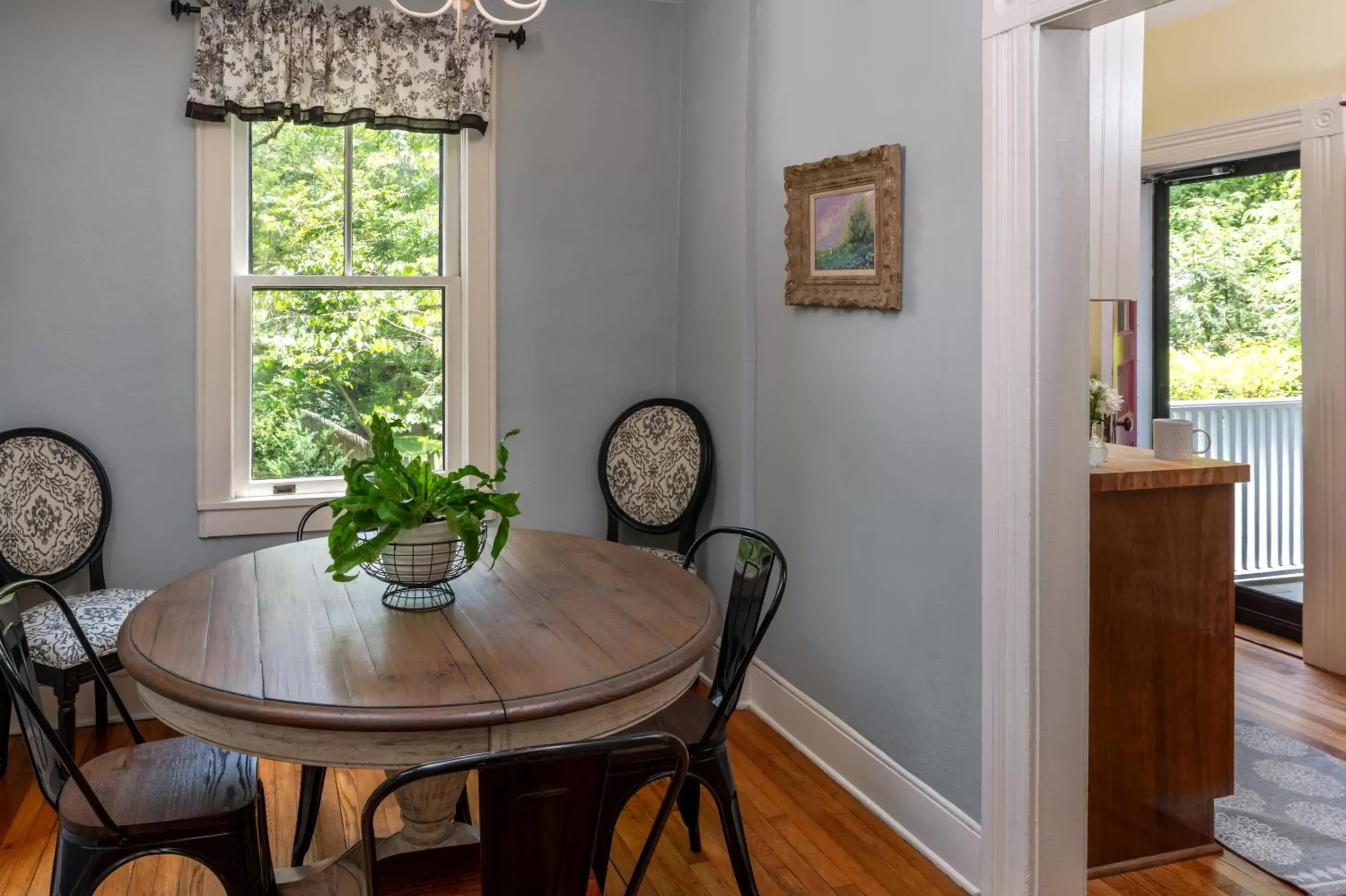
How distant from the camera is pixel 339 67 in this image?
3598 mm

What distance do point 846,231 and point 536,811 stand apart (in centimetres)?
206

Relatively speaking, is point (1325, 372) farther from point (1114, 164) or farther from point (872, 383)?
point (872, 383)

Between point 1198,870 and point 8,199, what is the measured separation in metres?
3.88

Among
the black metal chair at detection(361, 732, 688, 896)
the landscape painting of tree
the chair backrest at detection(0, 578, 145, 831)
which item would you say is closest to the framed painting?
the landscape painting of tree

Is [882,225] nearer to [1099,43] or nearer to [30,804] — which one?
[1099,43]

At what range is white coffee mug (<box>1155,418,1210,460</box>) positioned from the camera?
292cm

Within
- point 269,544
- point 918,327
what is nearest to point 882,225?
point 918,327

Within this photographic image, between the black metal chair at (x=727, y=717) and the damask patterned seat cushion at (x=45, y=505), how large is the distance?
214 cm

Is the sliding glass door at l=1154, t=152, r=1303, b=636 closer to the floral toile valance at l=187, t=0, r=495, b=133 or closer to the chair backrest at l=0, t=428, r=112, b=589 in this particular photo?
the floral toile valance at l=187, t=0, r=495, b=133

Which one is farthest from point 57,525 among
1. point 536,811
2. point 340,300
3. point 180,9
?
point 536,811

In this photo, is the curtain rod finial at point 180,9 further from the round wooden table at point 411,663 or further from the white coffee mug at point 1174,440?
the white coffee mug at point 1174,440

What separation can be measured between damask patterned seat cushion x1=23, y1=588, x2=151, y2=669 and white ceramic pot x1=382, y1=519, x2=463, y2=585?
1135 mm

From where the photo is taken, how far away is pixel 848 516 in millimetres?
3123

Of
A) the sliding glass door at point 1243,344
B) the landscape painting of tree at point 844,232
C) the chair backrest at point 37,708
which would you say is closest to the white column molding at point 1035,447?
the landscape painting of tree at point 844,232
